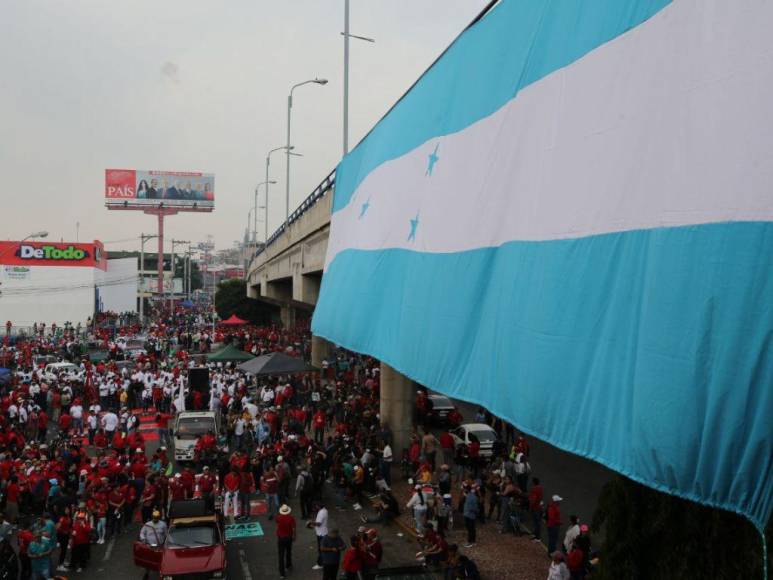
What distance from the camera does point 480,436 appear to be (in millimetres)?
23797

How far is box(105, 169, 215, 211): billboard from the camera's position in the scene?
114250 mm

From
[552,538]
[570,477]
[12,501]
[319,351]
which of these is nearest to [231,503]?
[12,501]

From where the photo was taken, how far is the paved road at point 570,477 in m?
18.6

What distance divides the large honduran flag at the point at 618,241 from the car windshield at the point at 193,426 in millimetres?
13483

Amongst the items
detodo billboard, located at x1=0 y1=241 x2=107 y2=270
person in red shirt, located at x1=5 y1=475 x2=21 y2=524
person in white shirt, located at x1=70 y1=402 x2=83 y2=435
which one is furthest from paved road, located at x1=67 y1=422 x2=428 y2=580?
detodo billboard, located at x1=0 y1=241 x2=107 y2=270

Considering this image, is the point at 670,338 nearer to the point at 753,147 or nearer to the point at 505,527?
the point at 753,147

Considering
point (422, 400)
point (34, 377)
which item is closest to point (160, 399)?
point (34, 377)

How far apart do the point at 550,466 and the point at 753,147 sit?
A: 1934 centimetres

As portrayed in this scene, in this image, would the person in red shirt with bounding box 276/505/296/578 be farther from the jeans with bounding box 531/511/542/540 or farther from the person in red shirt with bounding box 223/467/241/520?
the jeans with bounding box 531/511/542/540

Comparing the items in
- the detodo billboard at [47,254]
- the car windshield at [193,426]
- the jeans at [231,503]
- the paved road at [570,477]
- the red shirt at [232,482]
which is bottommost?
the paved road at [570,477]

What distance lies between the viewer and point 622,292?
21.5 feet

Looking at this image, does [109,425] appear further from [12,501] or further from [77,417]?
[12,501]

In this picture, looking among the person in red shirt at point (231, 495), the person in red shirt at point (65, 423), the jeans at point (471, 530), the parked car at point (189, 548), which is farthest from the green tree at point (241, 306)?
the parked car at point (189, 548)

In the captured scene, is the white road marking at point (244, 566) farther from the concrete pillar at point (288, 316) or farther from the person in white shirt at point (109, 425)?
the concrete pillar at point (288, 316)
